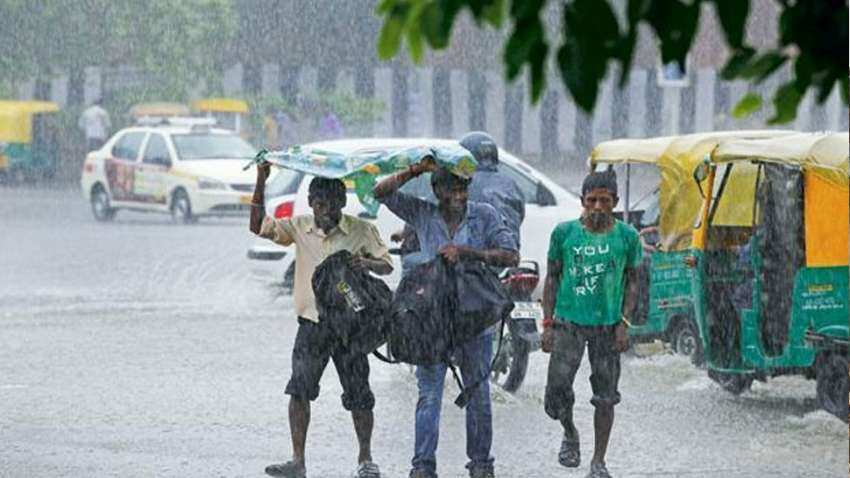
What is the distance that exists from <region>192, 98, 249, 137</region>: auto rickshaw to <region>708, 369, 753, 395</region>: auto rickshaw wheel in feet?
102

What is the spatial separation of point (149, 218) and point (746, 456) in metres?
22.4

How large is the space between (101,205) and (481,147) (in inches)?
807

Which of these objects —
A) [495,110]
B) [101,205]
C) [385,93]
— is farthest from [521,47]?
[495,110]

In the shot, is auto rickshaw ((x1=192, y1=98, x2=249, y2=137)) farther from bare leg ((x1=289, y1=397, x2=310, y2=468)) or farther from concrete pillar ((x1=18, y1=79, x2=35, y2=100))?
bare leg ((x1=289, y1=397, x2=310, y2=468))

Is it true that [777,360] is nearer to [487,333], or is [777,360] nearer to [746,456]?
[746,456]

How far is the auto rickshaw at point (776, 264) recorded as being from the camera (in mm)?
11469

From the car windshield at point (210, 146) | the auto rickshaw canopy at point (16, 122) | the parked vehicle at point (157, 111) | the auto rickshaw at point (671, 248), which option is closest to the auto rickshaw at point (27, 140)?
the auto rickshaw canopy at point (16, 122)

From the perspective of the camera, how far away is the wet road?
10336 millimetres

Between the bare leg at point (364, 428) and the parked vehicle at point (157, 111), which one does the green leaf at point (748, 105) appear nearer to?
the bare leg at point (364, 428)

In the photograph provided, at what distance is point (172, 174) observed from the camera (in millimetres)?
30125

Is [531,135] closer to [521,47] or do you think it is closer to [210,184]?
[210,184]

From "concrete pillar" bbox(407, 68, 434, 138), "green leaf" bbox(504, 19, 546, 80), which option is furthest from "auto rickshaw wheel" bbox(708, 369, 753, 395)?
"concrete pillar" bbox(407, 68, 434, 138)

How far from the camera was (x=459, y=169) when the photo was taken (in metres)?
9.24

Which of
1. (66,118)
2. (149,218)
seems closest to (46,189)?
(66,118)
